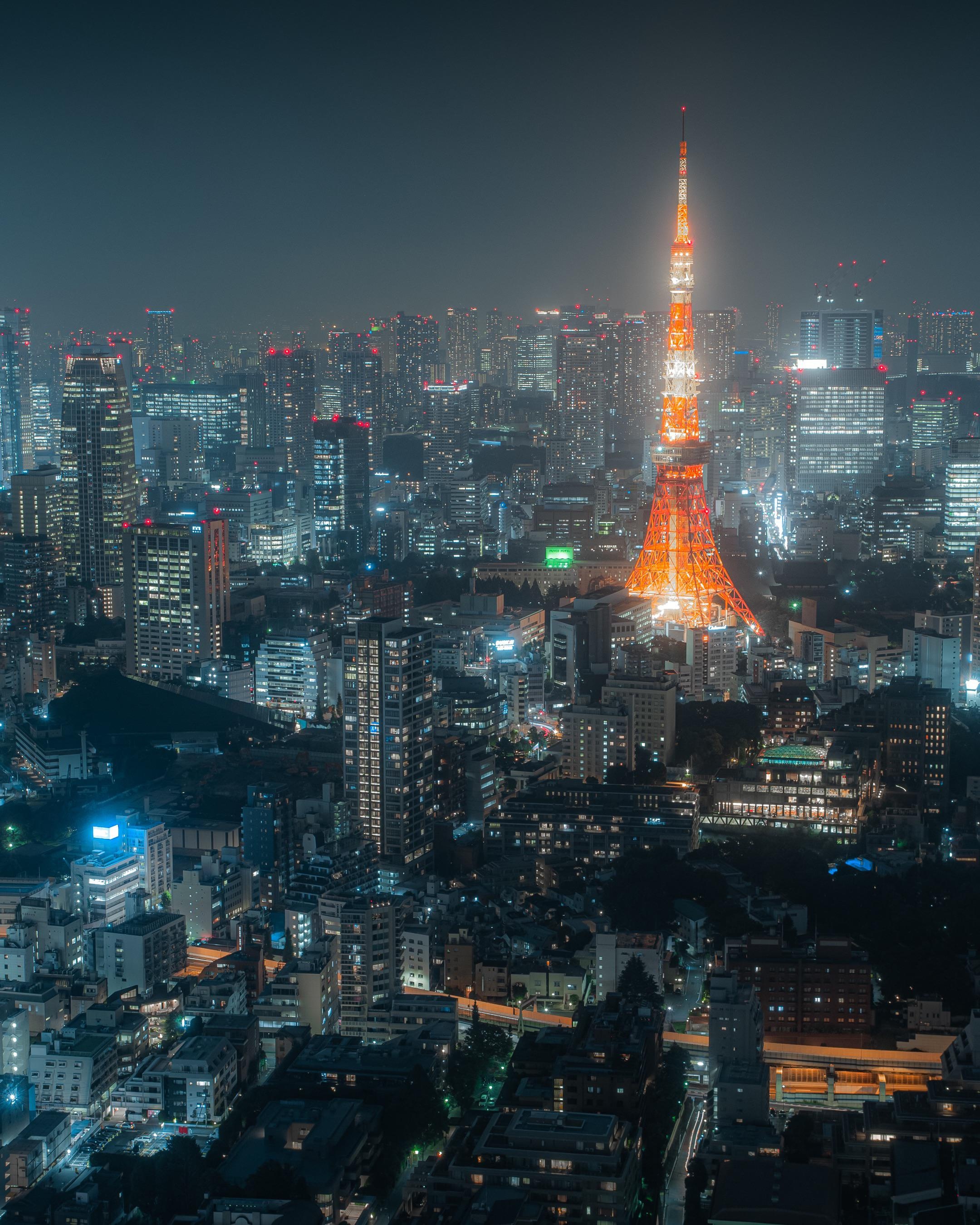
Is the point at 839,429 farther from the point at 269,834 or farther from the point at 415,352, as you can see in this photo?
the point at 269,834

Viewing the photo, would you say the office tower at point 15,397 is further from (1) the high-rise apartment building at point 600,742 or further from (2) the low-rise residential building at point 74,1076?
(2) the low-rise residential building at point 74,1076

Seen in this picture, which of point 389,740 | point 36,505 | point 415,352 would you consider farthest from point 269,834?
point 415,352

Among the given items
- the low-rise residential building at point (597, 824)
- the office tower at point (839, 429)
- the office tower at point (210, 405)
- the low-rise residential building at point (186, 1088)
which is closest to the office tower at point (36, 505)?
the office tower at point (210, 405)

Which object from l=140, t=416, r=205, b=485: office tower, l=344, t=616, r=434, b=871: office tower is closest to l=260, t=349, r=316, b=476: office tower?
l=140, t=416, r=205, b=485: office tower

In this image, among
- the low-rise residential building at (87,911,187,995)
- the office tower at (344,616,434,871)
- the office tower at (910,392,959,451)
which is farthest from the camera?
the office tower at (910,392,959,451)

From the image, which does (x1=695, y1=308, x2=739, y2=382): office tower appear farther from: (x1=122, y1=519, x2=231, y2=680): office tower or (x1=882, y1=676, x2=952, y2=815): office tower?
(x1=882, y1=676, x2=952, y2=815): office tower

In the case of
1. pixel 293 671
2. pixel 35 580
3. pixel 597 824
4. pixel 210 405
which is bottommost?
pixel 597 824
